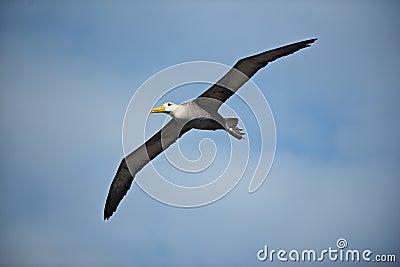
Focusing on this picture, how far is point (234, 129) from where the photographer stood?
13.2 meters

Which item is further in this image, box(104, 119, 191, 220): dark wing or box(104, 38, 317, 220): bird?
box(104, 119, 191, 220): dark wing

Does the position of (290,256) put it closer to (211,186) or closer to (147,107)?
(211,186)

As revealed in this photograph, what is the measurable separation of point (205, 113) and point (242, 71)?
117 cm

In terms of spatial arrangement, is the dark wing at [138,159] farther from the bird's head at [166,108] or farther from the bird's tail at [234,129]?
the bird's tail at [234,129]

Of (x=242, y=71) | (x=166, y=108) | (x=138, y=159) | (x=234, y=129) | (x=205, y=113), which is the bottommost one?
(x=234, y=129)

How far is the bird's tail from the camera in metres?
13.2

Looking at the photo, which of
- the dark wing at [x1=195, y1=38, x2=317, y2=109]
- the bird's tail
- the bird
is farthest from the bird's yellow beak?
the bird's tail

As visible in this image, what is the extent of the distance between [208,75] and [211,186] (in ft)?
7.70

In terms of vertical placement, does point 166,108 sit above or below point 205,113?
above

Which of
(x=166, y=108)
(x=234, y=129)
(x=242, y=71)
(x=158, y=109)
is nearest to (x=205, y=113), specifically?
(x=234, y=129)

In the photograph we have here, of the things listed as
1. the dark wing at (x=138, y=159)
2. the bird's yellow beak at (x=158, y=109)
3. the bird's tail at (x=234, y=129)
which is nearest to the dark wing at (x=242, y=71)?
the bird's tail at (x=234, y=129)

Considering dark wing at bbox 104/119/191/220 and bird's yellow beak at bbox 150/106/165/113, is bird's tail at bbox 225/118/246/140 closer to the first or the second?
Answer: dark wing at bbox 104/119/191/220

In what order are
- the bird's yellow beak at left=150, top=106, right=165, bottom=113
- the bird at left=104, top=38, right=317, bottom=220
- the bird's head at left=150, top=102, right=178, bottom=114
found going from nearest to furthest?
the bird at left=104, top=38, right=317, bottom=220 → the bird's head at left=150, top=102, right=178, bottom=114 → the bird's yellow beak at left=150, top=106, right=165, bottom=113

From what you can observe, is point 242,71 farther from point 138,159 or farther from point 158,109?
point 138,159
